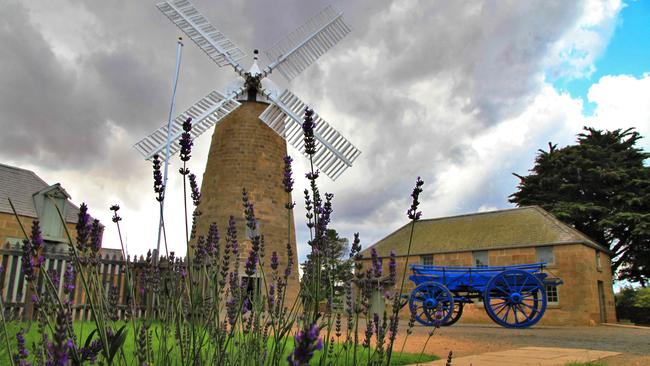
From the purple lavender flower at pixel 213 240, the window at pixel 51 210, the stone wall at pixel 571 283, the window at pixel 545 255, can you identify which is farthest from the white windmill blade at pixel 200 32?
the window at pixel 545 255

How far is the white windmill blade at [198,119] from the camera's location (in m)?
14.1

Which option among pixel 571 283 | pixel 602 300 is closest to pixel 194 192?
pixel 571 283

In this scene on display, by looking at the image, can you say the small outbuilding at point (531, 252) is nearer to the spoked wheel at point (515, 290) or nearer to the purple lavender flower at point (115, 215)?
the spoked wheel at point (515, 290)

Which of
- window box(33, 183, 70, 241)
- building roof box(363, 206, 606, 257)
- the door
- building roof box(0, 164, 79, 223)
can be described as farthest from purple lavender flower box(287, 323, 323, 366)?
the door

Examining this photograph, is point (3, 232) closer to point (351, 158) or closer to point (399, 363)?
point (351, 158)

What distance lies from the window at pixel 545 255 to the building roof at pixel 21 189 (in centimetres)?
1828

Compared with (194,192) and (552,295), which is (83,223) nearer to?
(194,192)

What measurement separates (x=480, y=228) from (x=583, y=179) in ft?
30.3

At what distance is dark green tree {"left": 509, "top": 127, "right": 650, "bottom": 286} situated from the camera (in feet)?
79.8

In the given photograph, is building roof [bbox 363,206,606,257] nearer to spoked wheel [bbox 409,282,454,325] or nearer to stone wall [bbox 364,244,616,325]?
stone wall [bbox 364,244,616,325]

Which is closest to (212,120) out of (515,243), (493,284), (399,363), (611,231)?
(493,284)

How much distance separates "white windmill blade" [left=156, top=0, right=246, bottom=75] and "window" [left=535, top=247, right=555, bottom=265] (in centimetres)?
1432

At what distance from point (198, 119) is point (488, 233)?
1450 centimetres

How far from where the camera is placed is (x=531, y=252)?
19688mm
